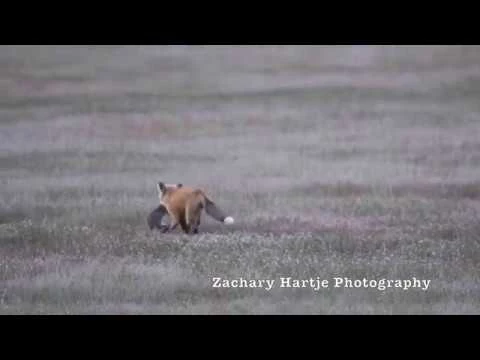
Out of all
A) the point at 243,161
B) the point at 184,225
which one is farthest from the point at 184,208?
the point at 243,161

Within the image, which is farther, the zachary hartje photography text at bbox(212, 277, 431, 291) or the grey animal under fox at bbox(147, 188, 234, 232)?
the grey animal under fox at bbox(147, 188, 234, 232)

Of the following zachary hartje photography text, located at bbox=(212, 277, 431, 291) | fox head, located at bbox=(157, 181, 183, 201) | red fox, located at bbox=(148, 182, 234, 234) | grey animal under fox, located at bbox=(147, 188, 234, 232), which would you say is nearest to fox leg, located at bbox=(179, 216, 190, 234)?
red fox, located at bbox=(148, 182, 234, 234)

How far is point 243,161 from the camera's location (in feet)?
26.5

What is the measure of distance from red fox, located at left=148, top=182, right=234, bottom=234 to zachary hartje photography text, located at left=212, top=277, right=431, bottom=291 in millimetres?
559

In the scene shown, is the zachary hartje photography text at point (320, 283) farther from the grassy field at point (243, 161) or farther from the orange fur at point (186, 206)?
the orange fur at point (186, 206)

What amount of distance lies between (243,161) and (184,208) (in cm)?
69

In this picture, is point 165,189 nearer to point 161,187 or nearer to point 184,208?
point 161,187

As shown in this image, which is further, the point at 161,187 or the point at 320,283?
the point at 161,187

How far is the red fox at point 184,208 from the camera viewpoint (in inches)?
313

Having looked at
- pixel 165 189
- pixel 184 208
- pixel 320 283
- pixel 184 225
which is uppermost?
pixel 165 189

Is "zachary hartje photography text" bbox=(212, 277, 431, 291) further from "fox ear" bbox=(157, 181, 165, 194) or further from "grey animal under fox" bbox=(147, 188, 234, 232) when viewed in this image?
"fox ear" bbox=(157, 181, 165, 194)

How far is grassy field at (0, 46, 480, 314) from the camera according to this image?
309 inches

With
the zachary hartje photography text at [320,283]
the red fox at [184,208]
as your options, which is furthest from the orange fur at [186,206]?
the zachary hartje photography text at [320,283]

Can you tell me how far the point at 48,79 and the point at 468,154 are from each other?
390 centimetres
